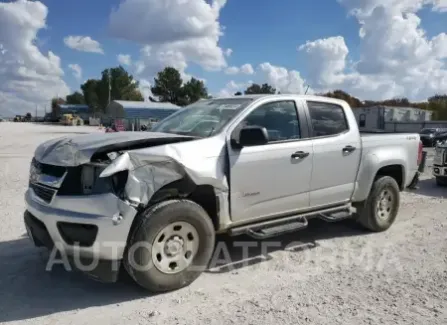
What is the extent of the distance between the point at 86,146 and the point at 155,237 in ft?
3.38

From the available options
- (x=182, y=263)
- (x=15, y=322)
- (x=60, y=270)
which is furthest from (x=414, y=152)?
(x=15, y=322)

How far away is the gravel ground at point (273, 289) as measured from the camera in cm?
367

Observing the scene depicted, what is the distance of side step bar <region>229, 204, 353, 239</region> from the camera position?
4660 mm

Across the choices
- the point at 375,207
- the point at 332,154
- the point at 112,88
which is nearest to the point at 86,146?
the point at 332,154

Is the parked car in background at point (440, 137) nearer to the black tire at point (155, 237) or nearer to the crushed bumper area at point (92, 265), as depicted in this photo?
the black tire at point (155, 237)

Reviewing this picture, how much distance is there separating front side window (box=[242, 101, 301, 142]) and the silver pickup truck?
0.01 m

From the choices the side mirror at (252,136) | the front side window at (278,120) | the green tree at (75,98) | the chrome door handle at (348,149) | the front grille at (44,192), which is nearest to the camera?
the front grille at (44,192)

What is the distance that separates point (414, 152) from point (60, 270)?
17.4ft

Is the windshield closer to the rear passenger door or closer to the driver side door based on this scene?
the driver side door

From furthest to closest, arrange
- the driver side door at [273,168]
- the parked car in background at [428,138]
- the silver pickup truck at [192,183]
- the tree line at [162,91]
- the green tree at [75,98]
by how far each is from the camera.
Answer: the green tree at [75,98]
the tree line at [162,91]
the parked car in background at [428,138]
the driver side door at [273,168]
the silver pickup truck at [192,183]

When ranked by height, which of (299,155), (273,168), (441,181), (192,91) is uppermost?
(192,91)

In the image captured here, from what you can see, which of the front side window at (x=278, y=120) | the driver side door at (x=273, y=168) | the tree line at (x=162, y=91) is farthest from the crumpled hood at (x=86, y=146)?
the tree line at (x=162, y=91)

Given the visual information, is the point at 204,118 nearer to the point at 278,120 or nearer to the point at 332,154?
the point at 278,120

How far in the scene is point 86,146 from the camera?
12.8ft
